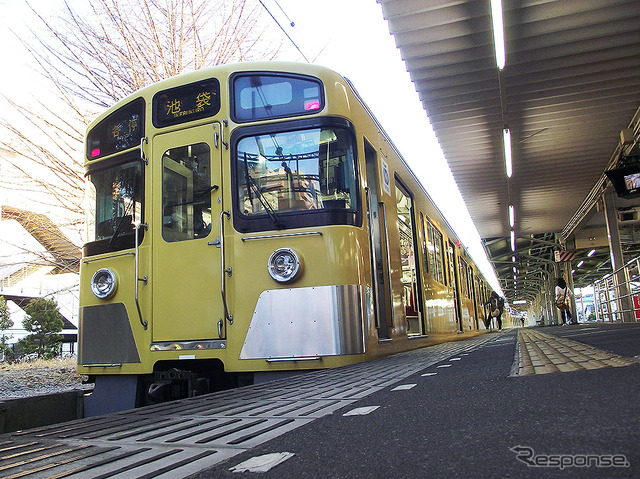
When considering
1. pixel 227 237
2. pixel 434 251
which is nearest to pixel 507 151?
pixel 434 251

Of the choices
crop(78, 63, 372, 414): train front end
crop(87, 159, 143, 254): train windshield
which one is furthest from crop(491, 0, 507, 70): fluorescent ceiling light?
crop(87, 159, 143, 254): train windshield

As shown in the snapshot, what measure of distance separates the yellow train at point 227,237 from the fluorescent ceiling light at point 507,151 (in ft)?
24.5

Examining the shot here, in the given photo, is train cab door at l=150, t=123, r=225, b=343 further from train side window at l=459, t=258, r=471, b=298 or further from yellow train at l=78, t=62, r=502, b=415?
train side window at l=459, t=258, r=471, b=298

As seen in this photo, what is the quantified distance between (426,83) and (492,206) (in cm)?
917

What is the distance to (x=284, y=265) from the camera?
3842 mm

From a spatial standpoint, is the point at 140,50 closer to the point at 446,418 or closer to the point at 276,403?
the point at 276,403

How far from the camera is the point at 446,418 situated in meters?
1.75

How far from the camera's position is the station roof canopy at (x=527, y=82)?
24.9 ft

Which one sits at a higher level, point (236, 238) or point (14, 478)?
point (236, 238)

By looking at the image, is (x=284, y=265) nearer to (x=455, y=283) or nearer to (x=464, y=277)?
(x=455, y=283)

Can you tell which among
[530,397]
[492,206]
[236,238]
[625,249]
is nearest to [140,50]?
[236,238]

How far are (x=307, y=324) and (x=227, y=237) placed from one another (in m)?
0.93

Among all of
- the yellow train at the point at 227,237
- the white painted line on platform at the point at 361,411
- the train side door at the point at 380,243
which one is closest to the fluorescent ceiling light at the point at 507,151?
the train side door at the point at 380,243

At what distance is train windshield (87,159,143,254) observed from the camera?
4535 millimetres
